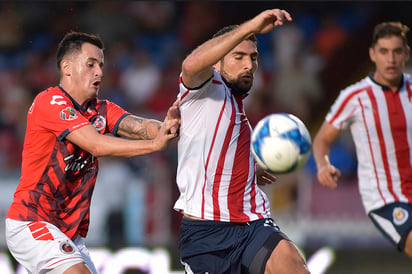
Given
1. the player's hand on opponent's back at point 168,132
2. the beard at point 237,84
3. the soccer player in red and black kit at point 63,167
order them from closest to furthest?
the player's hand on opponent's back at point 168,132 → the soccer player in red and black kit at point 63,167 → the beard at point 237,84

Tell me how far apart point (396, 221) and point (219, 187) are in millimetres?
2228

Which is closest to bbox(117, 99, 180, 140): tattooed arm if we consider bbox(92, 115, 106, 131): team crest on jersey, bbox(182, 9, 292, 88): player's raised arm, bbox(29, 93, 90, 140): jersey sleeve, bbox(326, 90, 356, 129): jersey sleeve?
bbox(92, 115, 106, 131): team crest on jersey

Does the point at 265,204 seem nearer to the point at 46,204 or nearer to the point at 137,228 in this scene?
the point at 46,204

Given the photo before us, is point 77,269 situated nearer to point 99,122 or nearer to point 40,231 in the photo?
point 40,231

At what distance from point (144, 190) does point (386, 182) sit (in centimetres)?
411

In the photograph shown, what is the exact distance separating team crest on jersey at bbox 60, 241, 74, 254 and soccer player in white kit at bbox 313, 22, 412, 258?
99.3 inches

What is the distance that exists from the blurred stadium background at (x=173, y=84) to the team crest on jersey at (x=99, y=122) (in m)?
3.96

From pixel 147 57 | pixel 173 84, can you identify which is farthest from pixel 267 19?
pixel 147 57

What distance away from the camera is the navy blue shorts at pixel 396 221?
6469 millimetres

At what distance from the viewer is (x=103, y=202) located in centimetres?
1006

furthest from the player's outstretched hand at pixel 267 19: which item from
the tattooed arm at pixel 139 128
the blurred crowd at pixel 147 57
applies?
the blurred crowd at pixel 147 57

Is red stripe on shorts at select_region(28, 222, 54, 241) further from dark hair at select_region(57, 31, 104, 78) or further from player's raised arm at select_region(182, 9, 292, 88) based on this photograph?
player's raised arm at select_region(182, 9, 292, 88)

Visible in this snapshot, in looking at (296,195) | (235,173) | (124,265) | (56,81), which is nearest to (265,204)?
(235,173)

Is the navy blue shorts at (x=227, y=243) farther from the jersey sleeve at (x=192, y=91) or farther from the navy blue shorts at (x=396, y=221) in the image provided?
the navy blue shorts at (x=396, y=221)
